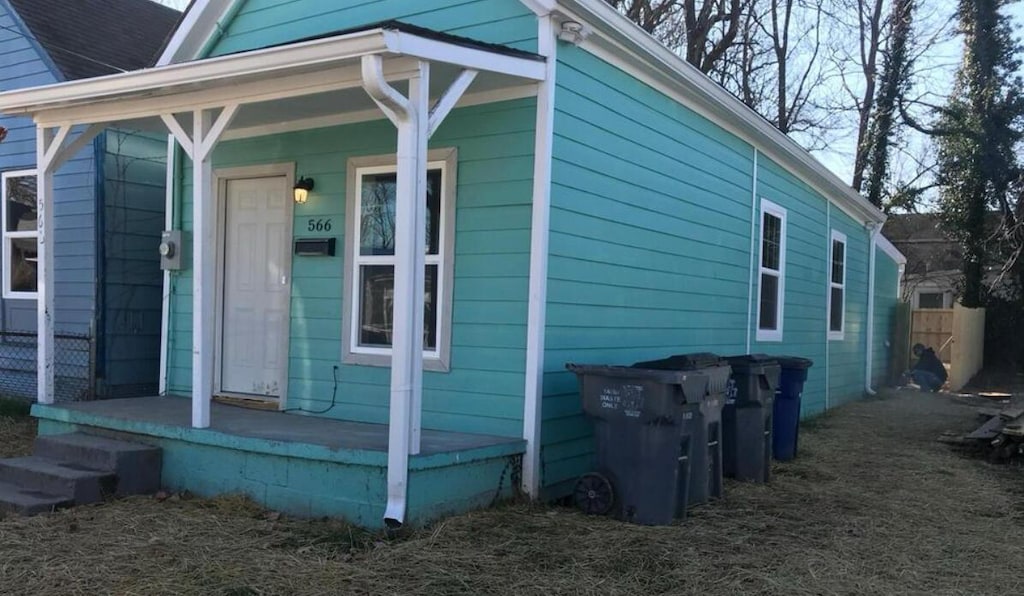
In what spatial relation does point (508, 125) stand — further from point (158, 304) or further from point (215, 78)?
point (158, 304)

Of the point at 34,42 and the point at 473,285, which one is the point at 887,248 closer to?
the point at 473,285

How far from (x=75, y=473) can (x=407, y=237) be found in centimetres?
281

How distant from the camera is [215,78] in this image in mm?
5234

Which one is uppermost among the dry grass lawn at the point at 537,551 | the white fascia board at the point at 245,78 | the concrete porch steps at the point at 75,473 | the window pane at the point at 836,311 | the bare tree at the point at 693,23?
the bare tree at the point at 693,23

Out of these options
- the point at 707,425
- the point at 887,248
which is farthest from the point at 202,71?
the point at 887,248

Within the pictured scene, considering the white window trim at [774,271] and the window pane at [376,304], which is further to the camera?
the white window trim at [774,271]

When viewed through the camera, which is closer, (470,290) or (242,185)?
(470,290)

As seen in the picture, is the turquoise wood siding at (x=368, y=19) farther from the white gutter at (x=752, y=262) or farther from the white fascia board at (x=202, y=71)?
the white gutter at (x=752, y=262)

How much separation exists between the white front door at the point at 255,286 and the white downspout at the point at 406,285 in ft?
8.13

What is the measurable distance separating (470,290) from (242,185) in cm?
272

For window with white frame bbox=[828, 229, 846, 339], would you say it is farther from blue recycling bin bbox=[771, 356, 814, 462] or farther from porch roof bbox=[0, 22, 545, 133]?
porch roof bbox=[0, 22, 545, 133]

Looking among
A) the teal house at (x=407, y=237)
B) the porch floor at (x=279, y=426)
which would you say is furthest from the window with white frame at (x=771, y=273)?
the porch floor at (x=279, y=426)

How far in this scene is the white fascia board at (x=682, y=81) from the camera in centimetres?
576

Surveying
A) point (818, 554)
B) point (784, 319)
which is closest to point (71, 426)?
point (818, 554)
